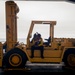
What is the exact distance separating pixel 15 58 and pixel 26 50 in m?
0.58

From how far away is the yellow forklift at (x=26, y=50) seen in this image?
935 centimetres

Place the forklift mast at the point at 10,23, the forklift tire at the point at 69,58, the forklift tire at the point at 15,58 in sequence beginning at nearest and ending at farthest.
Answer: the forklift tire at the point at 15,58 → the forklift tire at the point at 69,58 → the forklift mast at the point at 10,23

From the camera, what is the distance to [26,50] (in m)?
9.52

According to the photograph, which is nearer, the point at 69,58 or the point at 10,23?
the point at 69,58

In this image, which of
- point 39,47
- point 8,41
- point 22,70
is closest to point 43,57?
point 39,47

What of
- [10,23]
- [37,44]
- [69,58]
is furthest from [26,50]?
[69,58]

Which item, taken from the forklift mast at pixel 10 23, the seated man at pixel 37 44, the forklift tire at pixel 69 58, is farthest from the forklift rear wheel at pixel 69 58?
the forklift mast at pixel 10 23

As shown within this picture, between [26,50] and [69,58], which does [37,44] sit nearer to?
[26,50]

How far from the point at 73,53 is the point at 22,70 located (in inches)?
91.4

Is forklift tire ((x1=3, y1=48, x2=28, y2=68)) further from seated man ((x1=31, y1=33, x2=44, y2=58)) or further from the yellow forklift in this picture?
seated man ((x1=31, y1=33, x2=44, y2=58))

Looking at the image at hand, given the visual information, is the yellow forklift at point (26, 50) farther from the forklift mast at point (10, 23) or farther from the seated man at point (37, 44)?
the seated man at point (37, 44)

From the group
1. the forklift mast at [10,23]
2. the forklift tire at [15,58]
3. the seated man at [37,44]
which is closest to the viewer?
the forklift tire at [15,58]

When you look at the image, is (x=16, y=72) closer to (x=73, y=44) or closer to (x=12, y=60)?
(x=12, y=60)

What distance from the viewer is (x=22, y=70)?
9156 millimetres
